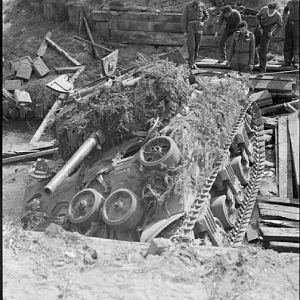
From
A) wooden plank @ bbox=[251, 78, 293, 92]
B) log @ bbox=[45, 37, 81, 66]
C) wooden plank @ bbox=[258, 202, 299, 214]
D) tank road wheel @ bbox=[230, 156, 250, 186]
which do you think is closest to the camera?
wooden plank @ bbox=[258, 202, 299, 214]

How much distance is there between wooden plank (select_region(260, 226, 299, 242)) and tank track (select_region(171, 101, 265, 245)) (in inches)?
43.8

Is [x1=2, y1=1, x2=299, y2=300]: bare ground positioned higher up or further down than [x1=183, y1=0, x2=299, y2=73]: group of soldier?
further down

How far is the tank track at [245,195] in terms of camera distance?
31.4ft

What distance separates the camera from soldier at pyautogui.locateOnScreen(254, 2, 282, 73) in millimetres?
14875

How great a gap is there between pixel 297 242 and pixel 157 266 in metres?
2.04

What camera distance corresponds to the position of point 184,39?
20.2 m

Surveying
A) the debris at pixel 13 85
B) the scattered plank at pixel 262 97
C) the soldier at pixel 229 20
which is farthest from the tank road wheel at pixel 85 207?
the debris at pixel 13 85

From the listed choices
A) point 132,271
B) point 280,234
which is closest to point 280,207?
point 280,234

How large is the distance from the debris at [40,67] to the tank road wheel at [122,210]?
1089 centimetres

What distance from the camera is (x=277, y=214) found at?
1006cm

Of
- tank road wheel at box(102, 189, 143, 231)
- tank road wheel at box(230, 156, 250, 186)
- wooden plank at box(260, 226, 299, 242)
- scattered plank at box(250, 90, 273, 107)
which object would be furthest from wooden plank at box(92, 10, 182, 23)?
wooden plank at box(260, 226, 299, 242)

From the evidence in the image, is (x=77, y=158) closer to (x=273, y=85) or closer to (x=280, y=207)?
(x=280, y=207)

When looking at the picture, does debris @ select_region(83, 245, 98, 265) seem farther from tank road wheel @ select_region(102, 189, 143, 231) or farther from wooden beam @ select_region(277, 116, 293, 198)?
wooden beam @ select_region(277, 116, 293, 198)

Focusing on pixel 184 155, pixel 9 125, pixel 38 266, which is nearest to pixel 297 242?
pixel 184 155
